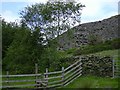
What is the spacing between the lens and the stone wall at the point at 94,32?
36359mm

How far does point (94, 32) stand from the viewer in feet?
130

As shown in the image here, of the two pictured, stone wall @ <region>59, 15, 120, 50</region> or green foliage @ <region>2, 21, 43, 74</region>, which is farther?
stone wall @ <region>59, 15, 120, 50</region>

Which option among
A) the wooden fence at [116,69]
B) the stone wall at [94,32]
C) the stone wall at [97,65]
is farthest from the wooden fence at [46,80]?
the stone wall at [94,32]

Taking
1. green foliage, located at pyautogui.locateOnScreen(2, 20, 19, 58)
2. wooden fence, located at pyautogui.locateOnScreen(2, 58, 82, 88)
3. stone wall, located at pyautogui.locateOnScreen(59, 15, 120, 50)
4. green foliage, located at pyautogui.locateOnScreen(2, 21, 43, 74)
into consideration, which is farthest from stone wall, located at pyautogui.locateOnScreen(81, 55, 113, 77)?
green foliage, located at pyautogui.locateOnScreen(2, 20, 19, 58)

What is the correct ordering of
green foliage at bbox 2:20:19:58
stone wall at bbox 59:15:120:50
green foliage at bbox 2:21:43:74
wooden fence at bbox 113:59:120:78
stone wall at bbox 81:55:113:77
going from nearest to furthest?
1. wooden fence at bbox 113:59:120:78
2. stone wall at bbox 81:55:113:77
3. green foliage at bbox 2:21:43:74
4. green foliage at bbox 2:20:19:58
5. stone wall at bbox 59:15:120:50

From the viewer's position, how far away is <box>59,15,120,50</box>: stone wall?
3636 centimetres

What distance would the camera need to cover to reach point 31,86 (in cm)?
1803

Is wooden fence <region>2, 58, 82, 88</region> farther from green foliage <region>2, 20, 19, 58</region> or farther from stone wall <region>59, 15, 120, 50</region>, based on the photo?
stone wall <region>59, 15, 120, 50</region>

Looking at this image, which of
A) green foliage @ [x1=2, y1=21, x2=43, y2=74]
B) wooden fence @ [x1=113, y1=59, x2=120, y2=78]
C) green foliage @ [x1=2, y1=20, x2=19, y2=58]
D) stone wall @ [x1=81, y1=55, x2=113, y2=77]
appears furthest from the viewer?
green foliage @ [x1=2, y1=20, x2=19, y2=58]

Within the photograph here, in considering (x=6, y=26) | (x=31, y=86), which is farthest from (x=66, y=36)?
(x=31, y=86)

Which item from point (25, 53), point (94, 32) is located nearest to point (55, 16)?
point (25, 53)

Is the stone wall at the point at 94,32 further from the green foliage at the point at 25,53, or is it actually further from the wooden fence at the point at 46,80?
the wooden fence at the point at 46,80

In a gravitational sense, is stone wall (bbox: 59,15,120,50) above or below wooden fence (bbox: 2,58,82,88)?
above

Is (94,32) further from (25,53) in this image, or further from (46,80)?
(46,80)
